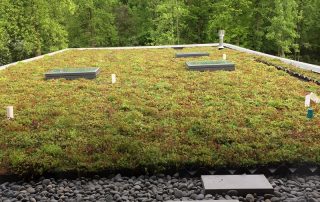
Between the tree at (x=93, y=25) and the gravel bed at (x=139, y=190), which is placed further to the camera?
the tree at (x=93, y=25)

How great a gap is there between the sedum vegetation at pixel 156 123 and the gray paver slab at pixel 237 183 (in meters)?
0.34

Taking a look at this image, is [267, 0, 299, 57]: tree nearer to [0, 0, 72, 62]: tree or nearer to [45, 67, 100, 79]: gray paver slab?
[0, 0, 72, 62]: tree

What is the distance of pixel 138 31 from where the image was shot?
91.7 ft

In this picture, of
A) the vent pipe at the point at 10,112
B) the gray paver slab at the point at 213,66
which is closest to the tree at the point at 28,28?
the gray paver slab at the point at 213,66

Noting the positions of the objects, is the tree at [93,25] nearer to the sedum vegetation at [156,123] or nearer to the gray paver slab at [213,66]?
the gray paver slab at [213,66]

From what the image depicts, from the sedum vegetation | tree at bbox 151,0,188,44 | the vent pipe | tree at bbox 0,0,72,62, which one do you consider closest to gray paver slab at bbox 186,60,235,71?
the sedum vegetation

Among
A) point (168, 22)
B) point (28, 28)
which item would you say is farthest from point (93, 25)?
point (28, 28)

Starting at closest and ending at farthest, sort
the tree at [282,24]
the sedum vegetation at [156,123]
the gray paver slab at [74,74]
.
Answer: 1. the sedum vegetation at [156,123]
2. the gray paver slab at [74,74]
3. the tree at [282,24]

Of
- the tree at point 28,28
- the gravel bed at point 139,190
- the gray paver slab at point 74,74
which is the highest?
the tree at point 28,28

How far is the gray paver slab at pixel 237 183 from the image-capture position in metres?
4.16

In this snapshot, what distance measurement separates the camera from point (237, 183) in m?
4.30

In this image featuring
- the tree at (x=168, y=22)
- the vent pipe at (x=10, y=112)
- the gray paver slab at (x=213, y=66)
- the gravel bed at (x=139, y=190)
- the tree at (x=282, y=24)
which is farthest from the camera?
the tree at (x=168, y=22)

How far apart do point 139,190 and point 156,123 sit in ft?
6.13

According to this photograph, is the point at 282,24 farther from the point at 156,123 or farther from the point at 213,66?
the point at 156,123
